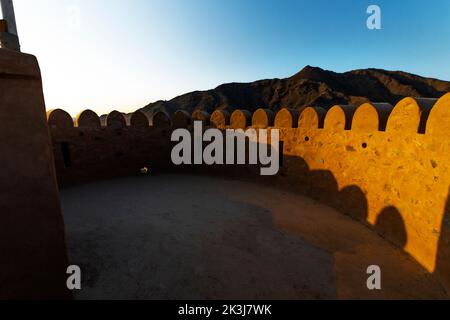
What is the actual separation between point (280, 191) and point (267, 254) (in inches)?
125

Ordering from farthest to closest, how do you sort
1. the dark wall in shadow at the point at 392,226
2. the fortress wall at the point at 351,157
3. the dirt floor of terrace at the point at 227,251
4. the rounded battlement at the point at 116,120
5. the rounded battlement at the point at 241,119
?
1. the rounded battlement at the point at 116,120
2. the rounded battlement at the point at 241,119
3. the dark wall in shadow at the point at 392,226
4. the fortress wall at the point at 351,157
5. the dirt floor of terrace at the point at 227,251

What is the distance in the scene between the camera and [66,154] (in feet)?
22.3

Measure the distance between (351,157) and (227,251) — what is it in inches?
136

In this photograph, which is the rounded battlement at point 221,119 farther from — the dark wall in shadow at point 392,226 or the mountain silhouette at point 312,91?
the mountain silhouette at point 312,91

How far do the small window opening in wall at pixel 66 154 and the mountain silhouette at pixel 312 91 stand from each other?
107ft

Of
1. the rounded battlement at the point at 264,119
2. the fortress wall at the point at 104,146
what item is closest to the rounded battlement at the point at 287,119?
the rounded battlement at the point at 264,119

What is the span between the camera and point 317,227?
4.36 m

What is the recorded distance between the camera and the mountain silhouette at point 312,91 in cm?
4036

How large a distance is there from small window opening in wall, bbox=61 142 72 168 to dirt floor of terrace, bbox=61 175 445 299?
5.98 feet

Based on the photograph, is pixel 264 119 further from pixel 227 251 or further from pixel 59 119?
pixel 59 119

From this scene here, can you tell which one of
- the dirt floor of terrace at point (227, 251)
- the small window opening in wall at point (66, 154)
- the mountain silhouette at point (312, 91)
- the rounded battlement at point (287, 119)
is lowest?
the dirt floor of terrace at point (227, 251)

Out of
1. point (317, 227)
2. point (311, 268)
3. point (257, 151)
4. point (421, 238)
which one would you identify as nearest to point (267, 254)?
point (311, 268)

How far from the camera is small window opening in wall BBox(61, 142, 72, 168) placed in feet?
22.1
